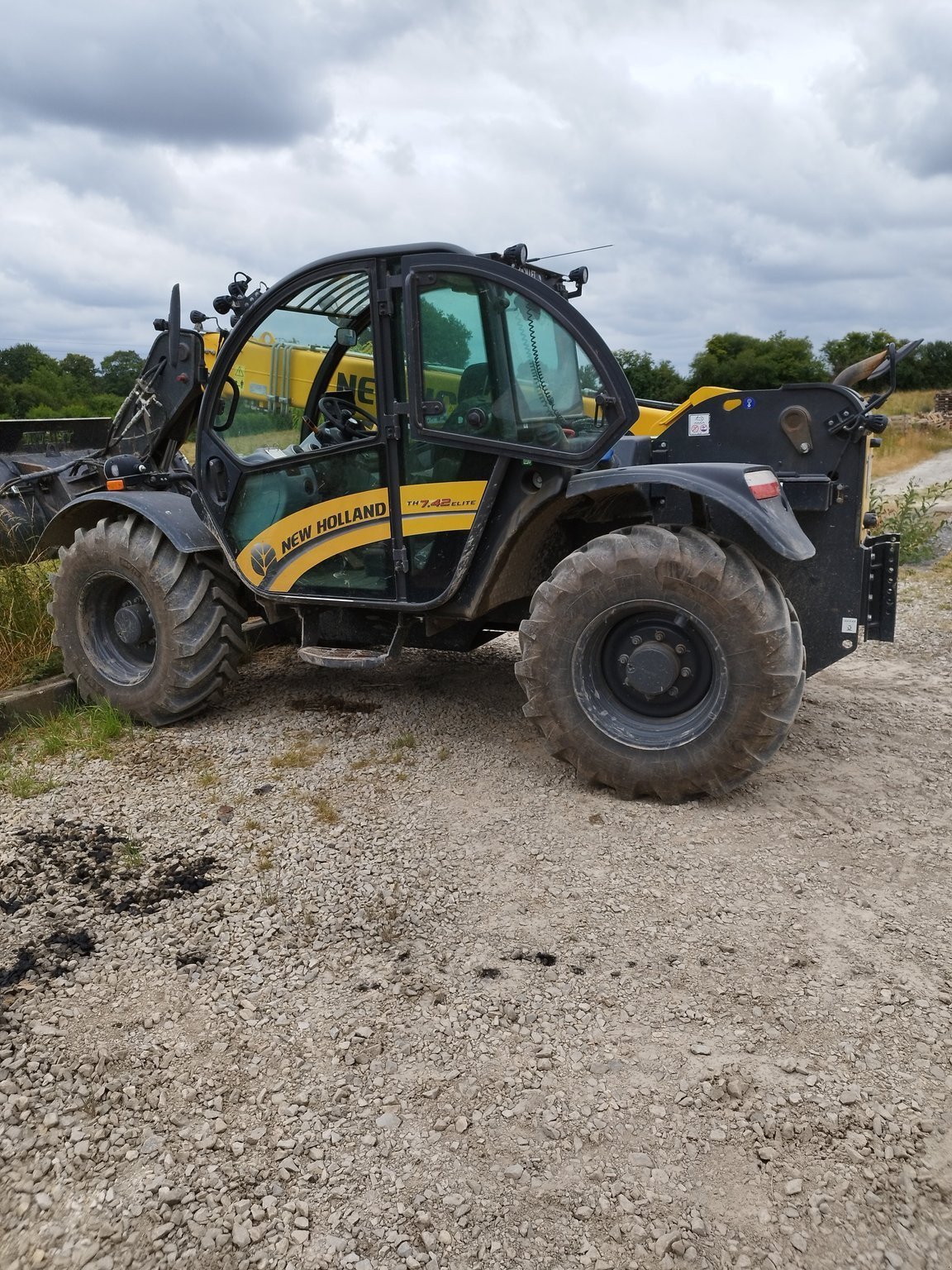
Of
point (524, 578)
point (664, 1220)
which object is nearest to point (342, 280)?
point (524, 578)

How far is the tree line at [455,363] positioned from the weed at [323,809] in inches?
75.8

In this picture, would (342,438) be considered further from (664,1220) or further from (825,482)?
(664,1220)

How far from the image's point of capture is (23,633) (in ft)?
19.9

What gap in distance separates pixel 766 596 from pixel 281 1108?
99.0 inches

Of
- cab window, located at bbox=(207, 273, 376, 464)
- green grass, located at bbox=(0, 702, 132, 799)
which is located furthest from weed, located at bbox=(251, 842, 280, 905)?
cab window, located at bbox=(207, 273, 376, 464)

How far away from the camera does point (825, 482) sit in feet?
15.7

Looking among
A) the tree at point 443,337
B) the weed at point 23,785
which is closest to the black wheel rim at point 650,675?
the tree at point 443,337

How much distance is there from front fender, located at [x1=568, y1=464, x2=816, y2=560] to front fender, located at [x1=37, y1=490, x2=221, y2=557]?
2.02 metres

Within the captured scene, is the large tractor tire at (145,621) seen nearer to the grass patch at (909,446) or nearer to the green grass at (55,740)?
the green grass at (55,740)

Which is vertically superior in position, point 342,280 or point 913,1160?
point 342,280

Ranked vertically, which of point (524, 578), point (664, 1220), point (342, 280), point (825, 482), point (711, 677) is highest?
point (342, 280)

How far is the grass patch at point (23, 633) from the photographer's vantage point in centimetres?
593

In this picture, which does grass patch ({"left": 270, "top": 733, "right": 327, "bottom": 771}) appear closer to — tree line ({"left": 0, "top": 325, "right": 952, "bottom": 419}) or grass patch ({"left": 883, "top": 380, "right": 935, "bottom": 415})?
tree line ({"left": 0, "top": 325, "right": 952, "bottom": 419})

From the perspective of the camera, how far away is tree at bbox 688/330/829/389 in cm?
2842
